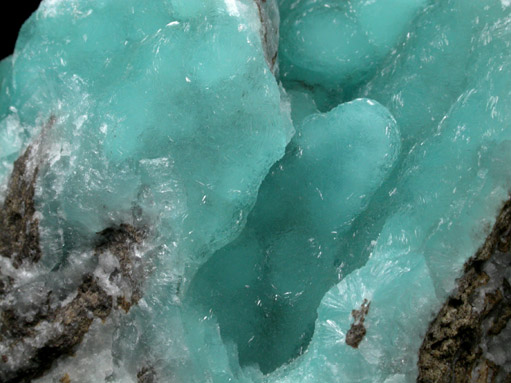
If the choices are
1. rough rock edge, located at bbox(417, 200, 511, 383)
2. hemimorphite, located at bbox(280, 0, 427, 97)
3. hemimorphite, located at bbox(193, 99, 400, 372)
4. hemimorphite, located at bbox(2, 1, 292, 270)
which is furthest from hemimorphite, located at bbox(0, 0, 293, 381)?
rough rock edge, located at bbox(417, 200, 511, 383)

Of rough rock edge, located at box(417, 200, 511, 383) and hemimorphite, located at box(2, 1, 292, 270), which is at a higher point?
hemimorphite, located at box(2, 1, 292, 270)

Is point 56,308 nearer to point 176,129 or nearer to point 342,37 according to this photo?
point 176,129

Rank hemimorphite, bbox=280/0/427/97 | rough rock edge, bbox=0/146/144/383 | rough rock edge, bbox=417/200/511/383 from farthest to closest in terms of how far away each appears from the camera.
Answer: hemimorphite, bbox=280/0/427/97
rough rock edge, bbox=0/146/144/383
rough rock edge, bbox=417/200/511/383

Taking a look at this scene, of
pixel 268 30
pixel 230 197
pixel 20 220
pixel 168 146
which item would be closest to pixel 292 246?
pixel 230 197

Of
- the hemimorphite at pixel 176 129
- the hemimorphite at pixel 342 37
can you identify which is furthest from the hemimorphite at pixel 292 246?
the hemimorphite at pixel 342 37

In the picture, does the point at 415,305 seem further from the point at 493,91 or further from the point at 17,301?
the point at 17,301

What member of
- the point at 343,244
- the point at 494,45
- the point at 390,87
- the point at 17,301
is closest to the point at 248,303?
the point at 343,244

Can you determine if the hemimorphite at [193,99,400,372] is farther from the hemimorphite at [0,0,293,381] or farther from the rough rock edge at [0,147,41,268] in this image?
the rough rock edge at [0,147,41,268]

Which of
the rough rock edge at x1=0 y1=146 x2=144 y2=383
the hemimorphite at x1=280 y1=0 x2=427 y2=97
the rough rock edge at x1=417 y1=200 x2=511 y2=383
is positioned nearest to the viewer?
the rough rock edge at x1=417 y1=200 x2=511 y2=383
